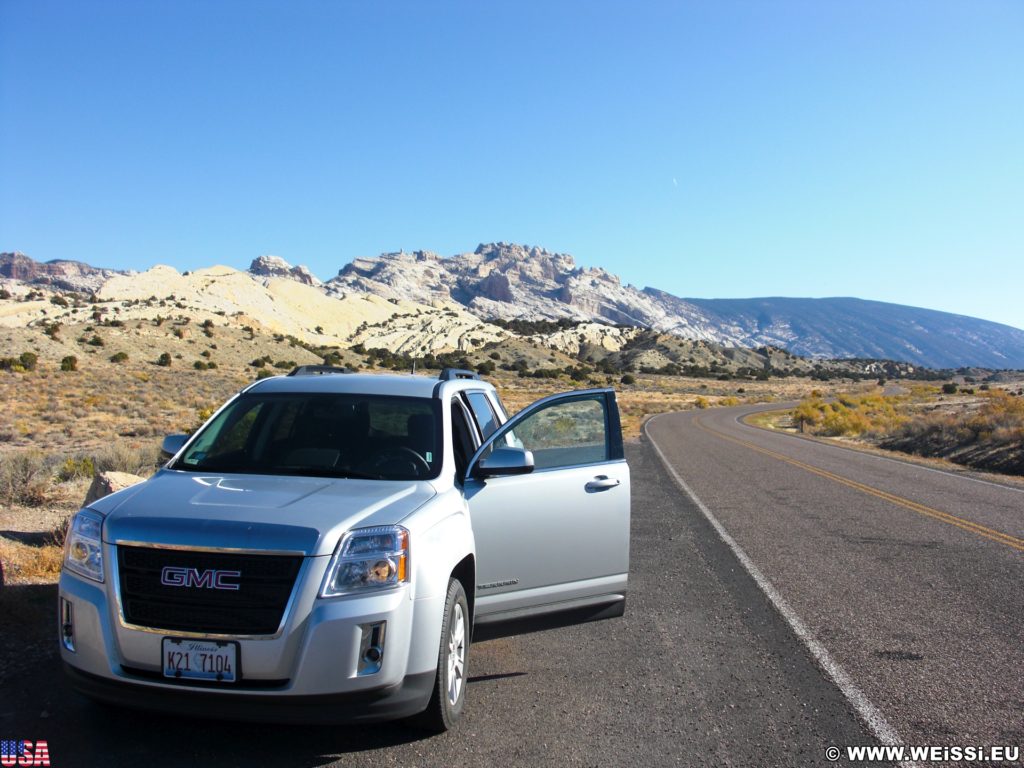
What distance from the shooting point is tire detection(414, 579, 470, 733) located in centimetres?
404

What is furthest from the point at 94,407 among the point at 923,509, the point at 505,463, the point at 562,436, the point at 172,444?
the point at 505,463

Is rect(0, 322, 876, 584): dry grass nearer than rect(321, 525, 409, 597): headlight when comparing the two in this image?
No

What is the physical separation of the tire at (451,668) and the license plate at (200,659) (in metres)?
0.98

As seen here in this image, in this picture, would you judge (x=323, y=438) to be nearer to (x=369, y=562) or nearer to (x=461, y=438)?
(x=461, y=438)

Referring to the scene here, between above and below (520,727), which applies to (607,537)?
above

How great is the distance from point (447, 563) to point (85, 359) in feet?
164

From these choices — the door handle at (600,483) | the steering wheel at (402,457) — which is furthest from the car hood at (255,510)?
the door handle at (600,483)

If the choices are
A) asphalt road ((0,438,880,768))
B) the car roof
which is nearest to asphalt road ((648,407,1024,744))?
asphalt road ((0,438,880,768))

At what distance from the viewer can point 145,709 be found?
366 centimetres

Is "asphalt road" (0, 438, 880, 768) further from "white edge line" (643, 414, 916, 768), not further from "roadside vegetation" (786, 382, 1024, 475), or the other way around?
"roadside vegetation" (786, 382, 1024, 475)

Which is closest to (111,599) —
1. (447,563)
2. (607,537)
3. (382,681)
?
(382,681)

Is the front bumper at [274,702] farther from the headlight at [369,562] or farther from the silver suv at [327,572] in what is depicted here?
the headlight at [369,562]

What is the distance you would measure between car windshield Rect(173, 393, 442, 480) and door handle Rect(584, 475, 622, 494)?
3.54ft

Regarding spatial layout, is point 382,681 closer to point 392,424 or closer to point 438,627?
point 438,627
